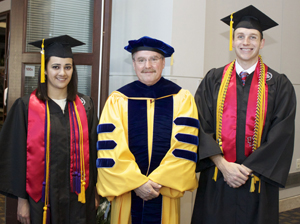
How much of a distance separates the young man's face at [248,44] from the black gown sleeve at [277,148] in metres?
0.35

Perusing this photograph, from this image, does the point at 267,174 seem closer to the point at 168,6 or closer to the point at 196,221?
the point at 196,221

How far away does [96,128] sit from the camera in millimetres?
2434

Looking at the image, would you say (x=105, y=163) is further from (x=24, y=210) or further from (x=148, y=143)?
(x=24, y=210)

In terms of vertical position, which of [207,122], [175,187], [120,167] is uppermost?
[207,122]

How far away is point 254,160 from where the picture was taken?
2.15 meters

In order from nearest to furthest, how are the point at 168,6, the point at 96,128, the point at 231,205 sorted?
the point at 231,205 → the point at 96,128 → the point at 168,6

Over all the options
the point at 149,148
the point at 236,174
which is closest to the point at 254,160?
the point at 236,174

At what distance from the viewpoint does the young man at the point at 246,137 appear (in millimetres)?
2174

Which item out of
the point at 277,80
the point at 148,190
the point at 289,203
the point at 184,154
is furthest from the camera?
the point at 289,203

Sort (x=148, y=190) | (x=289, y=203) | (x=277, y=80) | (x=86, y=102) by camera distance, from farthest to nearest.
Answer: (x=289, y=203)
(x=86, y=102)
(x=277, y=80)
(x=148, y=190)

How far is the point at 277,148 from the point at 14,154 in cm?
193

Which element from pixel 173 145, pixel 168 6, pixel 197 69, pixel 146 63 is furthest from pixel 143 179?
pixel 168 6

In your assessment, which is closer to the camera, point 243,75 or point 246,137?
point 246,137

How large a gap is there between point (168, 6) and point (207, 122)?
1421 millimetres
